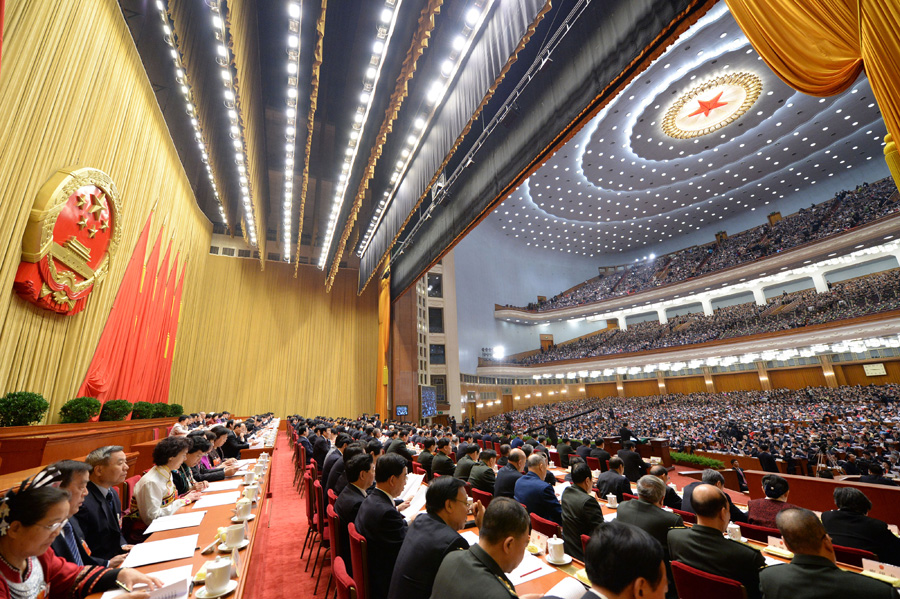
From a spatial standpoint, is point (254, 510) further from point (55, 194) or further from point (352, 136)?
point (352, 136)

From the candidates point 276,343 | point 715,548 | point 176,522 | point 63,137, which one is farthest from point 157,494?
point 276,343

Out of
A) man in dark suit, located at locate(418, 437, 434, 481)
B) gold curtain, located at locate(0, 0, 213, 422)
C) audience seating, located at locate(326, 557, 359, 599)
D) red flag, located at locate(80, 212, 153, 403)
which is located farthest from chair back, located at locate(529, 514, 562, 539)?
red flag, located at locate(80, 212, 153, 403)

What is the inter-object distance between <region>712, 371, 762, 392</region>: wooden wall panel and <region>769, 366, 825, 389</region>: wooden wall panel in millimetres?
818

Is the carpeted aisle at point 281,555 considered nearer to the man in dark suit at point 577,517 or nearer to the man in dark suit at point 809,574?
the man in dark suit at point 577,517

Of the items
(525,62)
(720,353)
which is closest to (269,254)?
(525,62)

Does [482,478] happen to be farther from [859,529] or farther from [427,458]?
[859,529]

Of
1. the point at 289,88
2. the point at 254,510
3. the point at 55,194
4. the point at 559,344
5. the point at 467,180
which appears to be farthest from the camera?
the point at 559,344

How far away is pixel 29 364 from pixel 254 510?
17.1 ft

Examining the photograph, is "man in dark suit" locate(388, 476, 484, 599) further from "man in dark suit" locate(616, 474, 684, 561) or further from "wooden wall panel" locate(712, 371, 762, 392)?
"wooden wall panel" locate(712, 371, 762, 392)

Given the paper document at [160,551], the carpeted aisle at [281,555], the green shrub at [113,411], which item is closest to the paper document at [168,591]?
the paper document at [160,551]

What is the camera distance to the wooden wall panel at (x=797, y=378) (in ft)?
68.5

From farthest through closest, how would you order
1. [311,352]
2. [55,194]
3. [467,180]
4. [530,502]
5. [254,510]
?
1. [311,352]
2. [467,180]
3. [55,194]
4. [530,502]
5. [254,510]

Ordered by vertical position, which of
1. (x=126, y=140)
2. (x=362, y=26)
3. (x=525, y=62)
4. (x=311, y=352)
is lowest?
(x=311, y=352)

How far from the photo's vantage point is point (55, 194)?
18.2ft
